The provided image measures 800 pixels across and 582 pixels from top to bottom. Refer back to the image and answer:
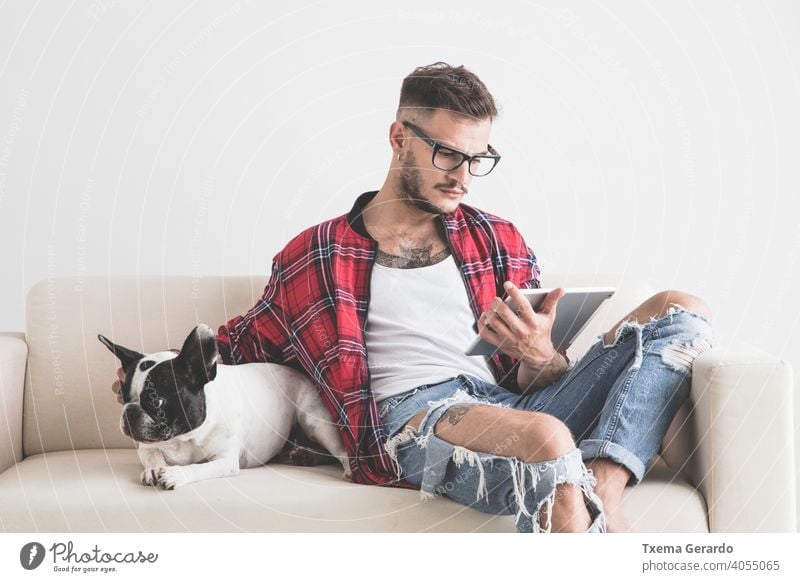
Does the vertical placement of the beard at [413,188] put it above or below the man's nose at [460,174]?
below

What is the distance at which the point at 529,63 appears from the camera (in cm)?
269

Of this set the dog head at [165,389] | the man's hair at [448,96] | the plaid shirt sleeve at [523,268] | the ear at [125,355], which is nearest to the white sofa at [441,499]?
the dog head at [165,389]

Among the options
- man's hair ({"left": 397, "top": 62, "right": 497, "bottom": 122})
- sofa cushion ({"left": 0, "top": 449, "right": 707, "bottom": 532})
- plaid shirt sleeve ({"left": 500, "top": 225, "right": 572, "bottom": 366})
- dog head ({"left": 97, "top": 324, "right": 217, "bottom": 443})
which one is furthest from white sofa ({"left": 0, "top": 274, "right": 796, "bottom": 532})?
man's hair ({"left": 397, "top": 62, "right": 497, "bottom": 122})

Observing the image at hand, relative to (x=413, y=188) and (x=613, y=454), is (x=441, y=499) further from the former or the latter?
(x=413, y=188)

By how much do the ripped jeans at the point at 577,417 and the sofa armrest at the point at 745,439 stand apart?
8 centimetres

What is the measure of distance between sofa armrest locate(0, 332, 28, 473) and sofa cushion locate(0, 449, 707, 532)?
308 mm

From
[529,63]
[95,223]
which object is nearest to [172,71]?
[95,223]

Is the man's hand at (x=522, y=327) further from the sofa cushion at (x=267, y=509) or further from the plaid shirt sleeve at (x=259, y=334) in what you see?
the plaid shirt sleeve at (x=259, y=334)

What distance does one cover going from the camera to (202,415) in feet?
6.43

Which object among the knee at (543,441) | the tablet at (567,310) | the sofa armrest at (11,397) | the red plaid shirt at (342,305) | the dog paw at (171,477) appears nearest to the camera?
the knee at (543,441)

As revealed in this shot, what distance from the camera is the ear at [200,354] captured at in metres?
1.90

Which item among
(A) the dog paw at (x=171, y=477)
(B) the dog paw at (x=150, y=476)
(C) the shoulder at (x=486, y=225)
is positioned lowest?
(B) the dog paw at (x=150, y=476)
